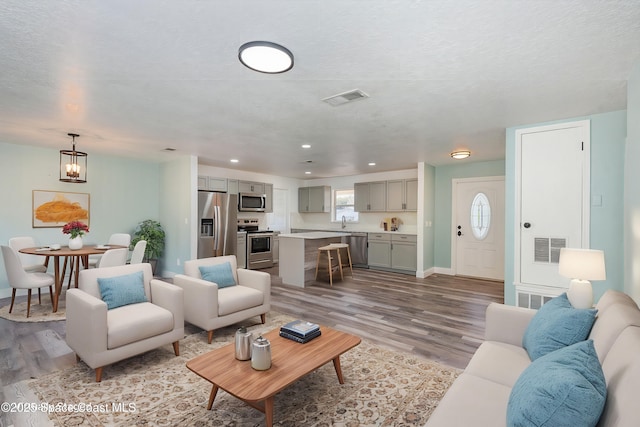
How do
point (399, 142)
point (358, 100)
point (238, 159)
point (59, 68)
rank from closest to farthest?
point (59, 68) → point (358, 100) → point (399, 142) → point (238, 159)

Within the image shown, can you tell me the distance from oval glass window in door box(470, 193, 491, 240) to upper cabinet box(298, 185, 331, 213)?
3665 millimetres

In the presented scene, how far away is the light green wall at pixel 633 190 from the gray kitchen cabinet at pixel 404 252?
3952 mm

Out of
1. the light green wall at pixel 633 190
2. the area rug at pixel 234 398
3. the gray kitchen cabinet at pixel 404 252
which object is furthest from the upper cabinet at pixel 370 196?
the area rug at pixel 234 398

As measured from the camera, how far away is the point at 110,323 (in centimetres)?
244

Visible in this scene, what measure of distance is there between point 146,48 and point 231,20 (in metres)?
0.71

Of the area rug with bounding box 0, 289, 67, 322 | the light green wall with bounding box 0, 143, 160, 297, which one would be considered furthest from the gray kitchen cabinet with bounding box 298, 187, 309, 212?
the area rug with bounding box 0, 289, 67, 322

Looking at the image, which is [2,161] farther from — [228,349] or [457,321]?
[457,321]

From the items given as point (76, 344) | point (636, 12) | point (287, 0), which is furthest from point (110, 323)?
point (636, 12)

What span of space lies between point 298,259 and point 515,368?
4119 millimetres

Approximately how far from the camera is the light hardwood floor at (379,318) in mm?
2756

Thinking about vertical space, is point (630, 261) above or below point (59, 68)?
below

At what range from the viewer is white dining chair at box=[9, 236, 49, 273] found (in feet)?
14.4

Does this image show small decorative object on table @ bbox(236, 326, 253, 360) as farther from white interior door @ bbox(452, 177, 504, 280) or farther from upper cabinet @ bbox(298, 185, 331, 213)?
upper cabinet @ bbox(298, 185, 331, 213)

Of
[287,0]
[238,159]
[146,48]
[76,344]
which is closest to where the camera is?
[287,0]
